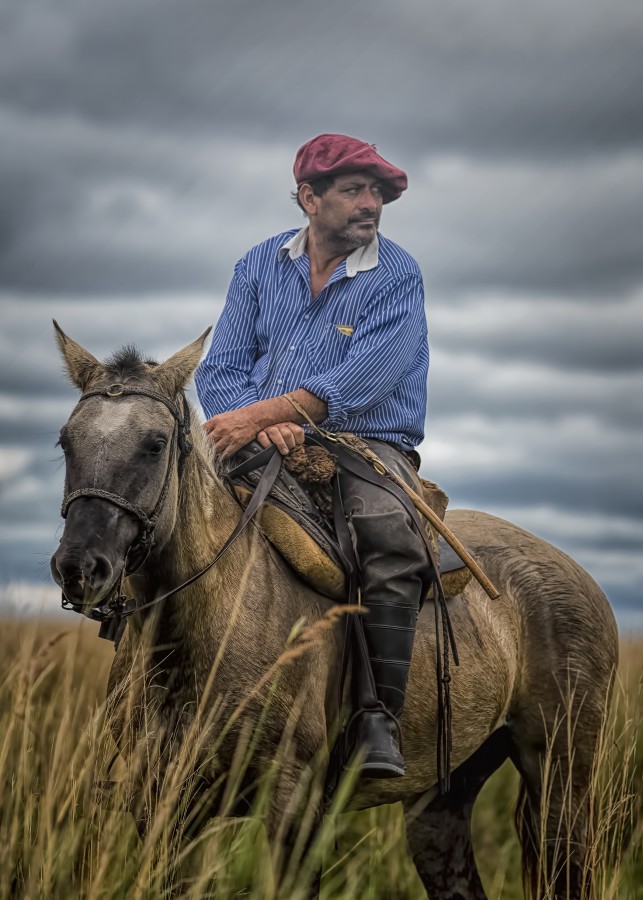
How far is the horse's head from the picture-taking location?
13.2ft

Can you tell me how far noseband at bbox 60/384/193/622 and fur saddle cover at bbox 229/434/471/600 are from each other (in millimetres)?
598

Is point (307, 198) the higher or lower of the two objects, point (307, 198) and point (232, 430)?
the higher

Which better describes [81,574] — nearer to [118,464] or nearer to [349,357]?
[118,464]

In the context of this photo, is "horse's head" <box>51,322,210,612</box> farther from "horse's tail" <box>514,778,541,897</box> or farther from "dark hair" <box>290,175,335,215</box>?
"horse's tail" <box>514,778,541,897</box>

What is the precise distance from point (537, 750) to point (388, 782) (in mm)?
1344

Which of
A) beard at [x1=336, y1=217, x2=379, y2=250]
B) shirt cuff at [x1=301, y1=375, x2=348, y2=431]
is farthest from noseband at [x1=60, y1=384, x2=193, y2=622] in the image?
beard at [x1=336, y1=217, x2=379, y2=250]

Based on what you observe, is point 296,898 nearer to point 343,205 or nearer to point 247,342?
point 247,342

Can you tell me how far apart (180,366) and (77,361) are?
478mm

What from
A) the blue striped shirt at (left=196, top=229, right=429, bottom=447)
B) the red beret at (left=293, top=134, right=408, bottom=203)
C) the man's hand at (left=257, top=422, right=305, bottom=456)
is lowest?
the man's hand at (left=257, top=422, right=305, bottom=456)

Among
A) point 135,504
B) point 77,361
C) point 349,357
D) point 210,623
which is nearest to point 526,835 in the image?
point 210,623

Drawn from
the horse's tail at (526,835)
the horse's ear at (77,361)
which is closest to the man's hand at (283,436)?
the horse's ear at (77,361)

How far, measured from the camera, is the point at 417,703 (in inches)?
217

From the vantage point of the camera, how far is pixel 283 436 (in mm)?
5301

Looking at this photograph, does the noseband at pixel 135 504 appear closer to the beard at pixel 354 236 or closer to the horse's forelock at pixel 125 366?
the horse's forelock at pixel 125 366
